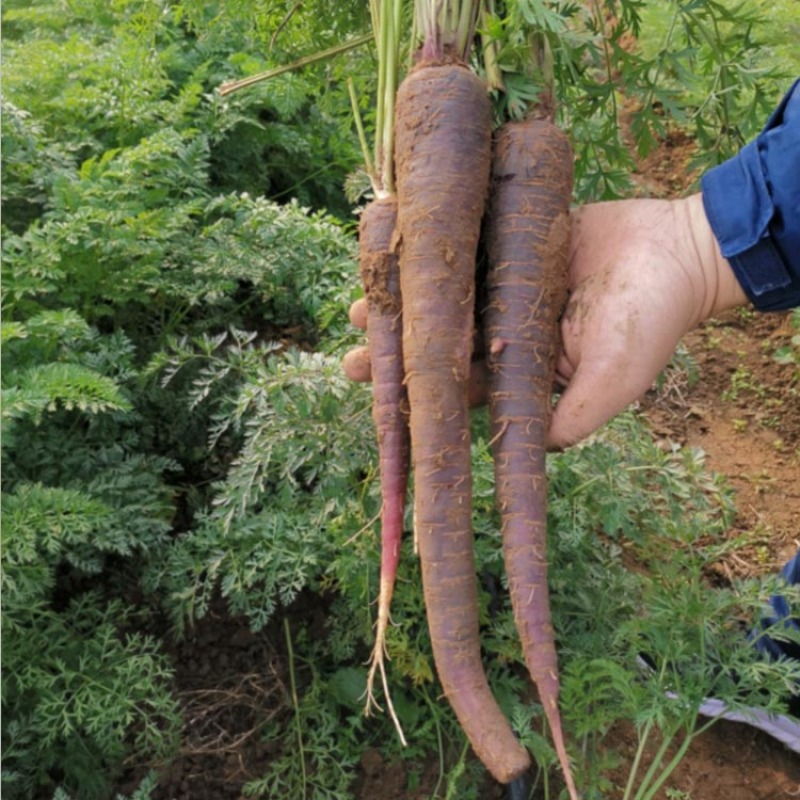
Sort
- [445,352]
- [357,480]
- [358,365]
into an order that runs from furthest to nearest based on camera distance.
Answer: [357,480]
[358,365]
[445,352]

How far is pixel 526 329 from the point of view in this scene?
1.72 m

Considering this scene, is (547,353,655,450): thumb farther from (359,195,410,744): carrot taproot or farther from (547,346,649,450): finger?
(359,195,410,744): carrot taproot

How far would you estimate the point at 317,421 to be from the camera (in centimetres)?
196

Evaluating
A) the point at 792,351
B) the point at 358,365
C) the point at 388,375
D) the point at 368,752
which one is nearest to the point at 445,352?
the point at 388,375

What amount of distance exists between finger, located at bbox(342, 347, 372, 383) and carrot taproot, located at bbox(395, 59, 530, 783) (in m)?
0.18

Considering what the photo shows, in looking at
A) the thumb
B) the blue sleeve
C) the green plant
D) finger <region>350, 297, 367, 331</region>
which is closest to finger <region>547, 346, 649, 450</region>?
the thumb

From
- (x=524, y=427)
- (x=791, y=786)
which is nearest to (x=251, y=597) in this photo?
(x=524, y=427)

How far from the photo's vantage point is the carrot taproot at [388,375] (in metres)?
1.77

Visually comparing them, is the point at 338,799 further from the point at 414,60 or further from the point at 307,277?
the point at 414,60

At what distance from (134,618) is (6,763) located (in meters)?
0.46

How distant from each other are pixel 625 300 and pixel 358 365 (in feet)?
1.80

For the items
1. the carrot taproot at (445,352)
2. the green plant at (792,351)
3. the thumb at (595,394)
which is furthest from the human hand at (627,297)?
the green plant at (792,351)

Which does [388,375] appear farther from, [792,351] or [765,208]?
[792,351]

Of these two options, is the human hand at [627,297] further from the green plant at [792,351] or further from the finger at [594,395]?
the green plant at [792,351]
